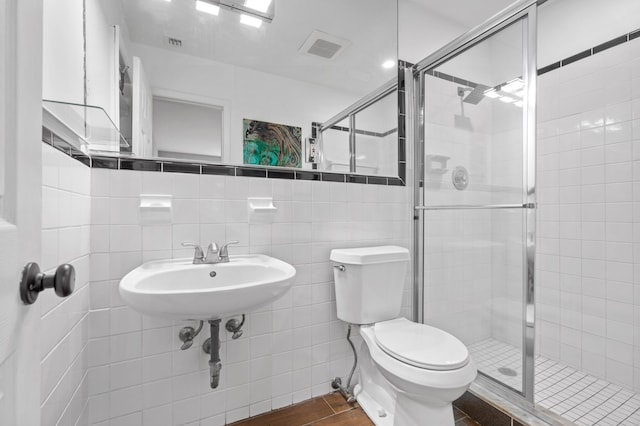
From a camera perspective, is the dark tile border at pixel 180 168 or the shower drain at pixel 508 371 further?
the shower drain at pixel 508 371

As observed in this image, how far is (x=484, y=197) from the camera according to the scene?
62.6 inches

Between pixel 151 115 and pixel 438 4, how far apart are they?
200 cm

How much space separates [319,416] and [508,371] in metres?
0.95

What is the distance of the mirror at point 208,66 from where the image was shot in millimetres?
1106

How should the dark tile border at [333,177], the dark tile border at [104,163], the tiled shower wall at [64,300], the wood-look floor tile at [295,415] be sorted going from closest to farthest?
the tiled shower wall at [64,300] → the dark tile border at [104,163] → the wood-look floor tile at [295,415] → the dark tile border at [333,177]

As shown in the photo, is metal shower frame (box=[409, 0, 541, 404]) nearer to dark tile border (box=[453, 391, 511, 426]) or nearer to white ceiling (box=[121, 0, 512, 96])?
dark tile border (box=[453, 391, 511, 426])

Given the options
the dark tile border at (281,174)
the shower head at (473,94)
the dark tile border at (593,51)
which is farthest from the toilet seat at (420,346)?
the dark tile border at (593,51)

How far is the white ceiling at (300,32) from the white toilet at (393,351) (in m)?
1.04

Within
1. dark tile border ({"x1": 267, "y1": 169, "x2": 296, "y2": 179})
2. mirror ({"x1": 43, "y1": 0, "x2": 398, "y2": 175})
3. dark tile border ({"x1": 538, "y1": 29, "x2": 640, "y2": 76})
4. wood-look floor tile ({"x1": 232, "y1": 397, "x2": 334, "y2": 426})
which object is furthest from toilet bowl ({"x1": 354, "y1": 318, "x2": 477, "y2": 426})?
dark tile border ({"x1": 538, "y1": 29, "x2": 640, "y2": 76})

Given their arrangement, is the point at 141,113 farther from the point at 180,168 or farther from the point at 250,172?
the point at 250,172

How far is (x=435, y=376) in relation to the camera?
41.8 inches

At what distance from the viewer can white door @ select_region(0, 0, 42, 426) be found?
35 cm

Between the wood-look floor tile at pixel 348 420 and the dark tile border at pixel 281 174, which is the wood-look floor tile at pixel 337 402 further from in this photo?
the dark tile border at pixel 281 174

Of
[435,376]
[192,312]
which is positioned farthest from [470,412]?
[192,312]
